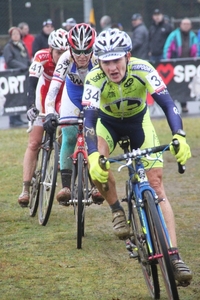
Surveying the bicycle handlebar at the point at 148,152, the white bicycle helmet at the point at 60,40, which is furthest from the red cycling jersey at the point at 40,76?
the bicycle handlebar at the point at 148,152

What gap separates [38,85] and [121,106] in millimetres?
2930

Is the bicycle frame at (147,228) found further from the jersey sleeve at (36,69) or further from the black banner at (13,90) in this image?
the black banner at (13,90)

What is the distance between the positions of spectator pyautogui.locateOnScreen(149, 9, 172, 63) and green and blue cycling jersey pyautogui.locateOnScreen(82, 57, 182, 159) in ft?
39.7

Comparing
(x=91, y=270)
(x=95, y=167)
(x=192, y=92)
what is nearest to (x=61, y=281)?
(x=91, y=270)

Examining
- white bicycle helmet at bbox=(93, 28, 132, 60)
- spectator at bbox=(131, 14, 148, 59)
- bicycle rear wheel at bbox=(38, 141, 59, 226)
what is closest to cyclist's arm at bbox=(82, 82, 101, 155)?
white bicycle helmet at bbox=(93, 28, 132, 60)

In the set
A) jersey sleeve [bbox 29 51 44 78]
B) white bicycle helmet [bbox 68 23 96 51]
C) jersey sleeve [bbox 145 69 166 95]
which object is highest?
white bicycle helmet [bbox 68 23 96 51]

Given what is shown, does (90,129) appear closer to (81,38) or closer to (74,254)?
(74,254)

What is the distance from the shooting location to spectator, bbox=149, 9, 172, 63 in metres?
18.2

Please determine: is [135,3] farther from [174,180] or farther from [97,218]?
[97,218]

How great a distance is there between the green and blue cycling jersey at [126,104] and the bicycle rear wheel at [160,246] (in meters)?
0.63

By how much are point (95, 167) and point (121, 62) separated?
93 cm

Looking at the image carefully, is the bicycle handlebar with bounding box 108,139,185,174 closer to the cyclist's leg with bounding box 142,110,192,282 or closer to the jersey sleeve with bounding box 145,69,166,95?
the cyclist's leg with bounding box 142,110,192,282

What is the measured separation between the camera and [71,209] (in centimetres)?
879

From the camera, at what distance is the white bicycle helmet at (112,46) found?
565 cm
